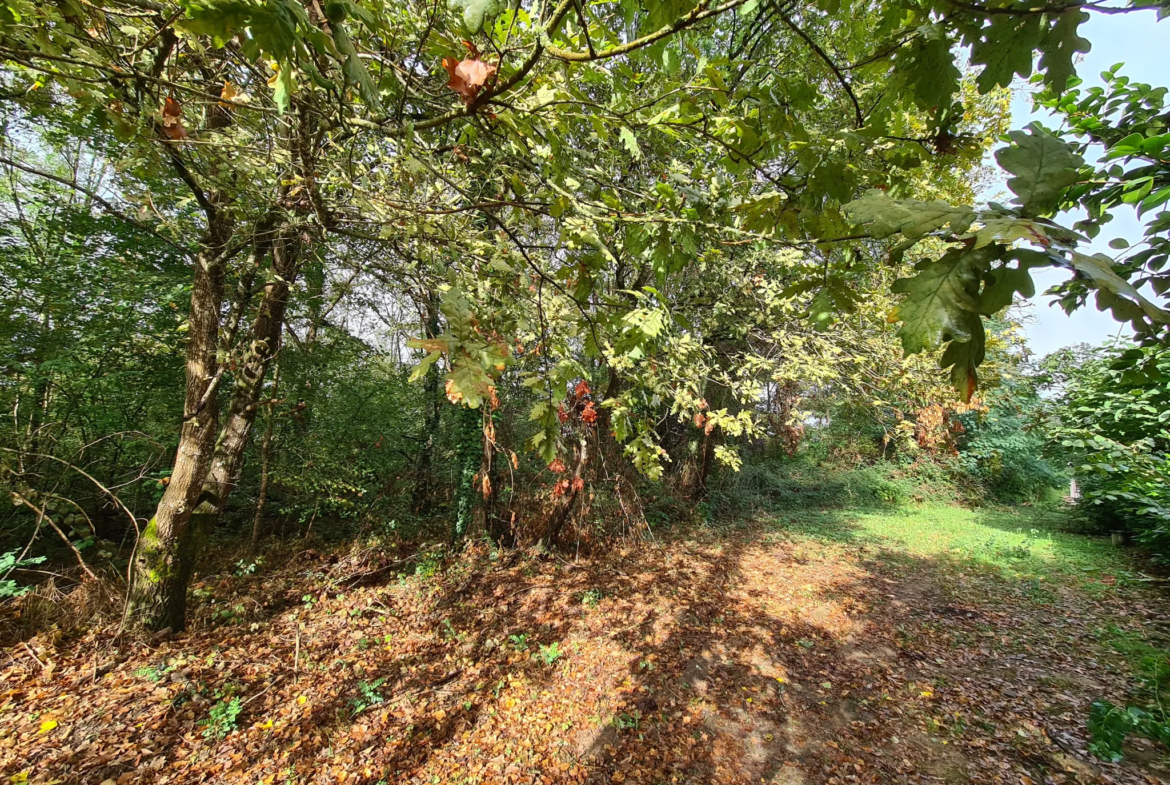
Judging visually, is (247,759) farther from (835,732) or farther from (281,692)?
(835,732)

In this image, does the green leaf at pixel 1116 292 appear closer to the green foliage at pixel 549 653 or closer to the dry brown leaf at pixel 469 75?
the dry brown leaf at pixel 469 75

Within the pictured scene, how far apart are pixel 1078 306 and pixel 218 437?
22.0ft

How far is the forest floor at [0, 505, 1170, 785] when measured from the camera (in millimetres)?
3141

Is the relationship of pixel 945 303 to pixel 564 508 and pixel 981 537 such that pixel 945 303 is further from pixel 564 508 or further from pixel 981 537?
pixel 981 537

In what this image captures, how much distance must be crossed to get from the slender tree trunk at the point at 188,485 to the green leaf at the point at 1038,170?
5.13 meters

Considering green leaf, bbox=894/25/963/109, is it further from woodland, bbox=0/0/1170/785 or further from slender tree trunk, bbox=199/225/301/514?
slender tree trunk, bbox=199/225/301/514

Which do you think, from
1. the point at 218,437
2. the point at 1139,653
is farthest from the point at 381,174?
the point at 1139,653

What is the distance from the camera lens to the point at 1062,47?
0.96 metres

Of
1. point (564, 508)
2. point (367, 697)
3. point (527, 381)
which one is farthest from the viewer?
point (564, 508)

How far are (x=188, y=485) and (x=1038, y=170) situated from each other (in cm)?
579

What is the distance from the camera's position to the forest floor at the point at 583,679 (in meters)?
3.14

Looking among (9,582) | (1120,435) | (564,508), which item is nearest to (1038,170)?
(9,582)

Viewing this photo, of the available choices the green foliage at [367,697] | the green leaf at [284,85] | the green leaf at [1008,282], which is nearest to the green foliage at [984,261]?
the green leaf at [1008,282]

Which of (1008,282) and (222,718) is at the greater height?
(1008,282)
